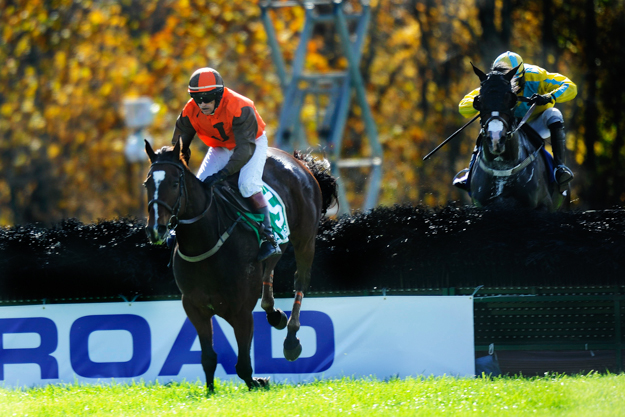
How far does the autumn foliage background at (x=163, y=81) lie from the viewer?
19625 millimetres

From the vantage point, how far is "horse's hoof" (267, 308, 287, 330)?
7523mm

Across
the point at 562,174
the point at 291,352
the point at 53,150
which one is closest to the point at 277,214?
the point at 291,352

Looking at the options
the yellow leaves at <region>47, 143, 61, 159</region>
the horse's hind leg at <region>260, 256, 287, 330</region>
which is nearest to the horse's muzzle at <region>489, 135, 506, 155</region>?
the horse's hind leg at <region>260, 256, 287, 330</region>

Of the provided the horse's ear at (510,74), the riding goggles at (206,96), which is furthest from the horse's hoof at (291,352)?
the horse's ear at (510,74)

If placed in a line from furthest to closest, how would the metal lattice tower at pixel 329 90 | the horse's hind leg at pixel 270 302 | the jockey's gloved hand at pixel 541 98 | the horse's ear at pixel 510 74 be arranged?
1. the metal lattice tower at pixel 329 90
2. the jockey's gloved hand at pixel 541 98
3. the horse's ear at pixel 510 74
4. the horse's hind leg at pixel 270 302

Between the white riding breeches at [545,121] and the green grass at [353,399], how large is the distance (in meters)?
3.05

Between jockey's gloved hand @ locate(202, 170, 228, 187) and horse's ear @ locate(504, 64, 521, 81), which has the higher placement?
horse's ear @ locate(504, 64, 521, 81)

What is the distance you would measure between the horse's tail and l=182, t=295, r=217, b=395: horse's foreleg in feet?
7.46

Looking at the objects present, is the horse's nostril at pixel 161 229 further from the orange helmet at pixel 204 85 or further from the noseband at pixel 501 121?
the noseband at pixel 501 121

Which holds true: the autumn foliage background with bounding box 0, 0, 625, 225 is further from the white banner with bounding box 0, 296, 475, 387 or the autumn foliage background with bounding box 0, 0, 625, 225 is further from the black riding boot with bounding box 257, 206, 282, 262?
the black riding boot with bounding box 257, 206, 282, 262

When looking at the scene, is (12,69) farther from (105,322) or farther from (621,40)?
(105,322)

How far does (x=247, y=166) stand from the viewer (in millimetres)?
7145

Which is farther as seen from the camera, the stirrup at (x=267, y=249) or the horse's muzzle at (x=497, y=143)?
the horse's muzzle at (x=497, y=143)

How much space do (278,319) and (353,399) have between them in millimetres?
1319
